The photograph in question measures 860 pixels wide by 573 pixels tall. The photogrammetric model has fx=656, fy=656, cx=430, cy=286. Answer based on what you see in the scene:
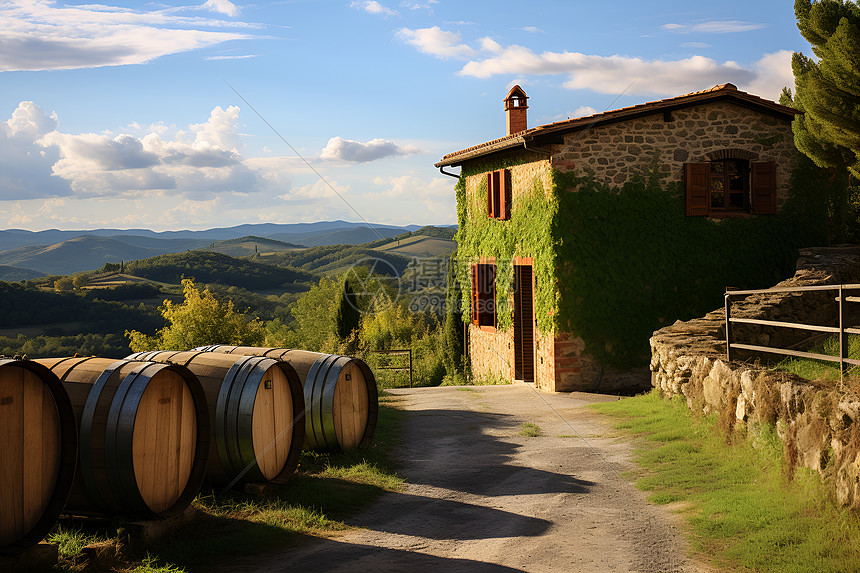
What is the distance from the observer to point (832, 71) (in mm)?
10586

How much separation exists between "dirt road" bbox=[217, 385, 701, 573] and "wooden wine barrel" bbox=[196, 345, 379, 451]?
0.66 m

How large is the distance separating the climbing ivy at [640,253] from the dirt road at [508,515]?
4.11 m

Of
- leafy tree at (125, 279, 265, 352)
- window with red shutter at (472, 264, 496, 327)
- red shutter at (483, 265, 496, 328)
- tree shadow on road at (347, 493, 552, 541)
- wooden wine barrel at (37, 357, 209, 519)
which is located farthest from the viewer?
leafy tree at (125, 279, 265, 352)

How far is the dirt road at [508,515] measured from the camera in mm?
4672

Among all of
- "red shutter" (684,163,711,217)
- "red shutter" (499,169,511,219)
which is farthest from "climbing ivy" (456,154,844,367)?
"red shutter" (499,169,511,219)

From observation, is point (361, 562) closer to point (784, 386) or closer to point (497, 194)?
point (784, 386)

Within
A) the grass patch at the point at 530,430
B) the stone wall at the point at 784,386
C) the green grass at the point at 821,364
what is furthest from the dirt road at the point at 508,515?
the green grass at the point at 821,364

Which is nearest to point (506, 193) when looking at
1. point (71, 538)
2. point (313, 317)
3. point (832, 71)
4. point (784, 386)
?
point (832, 71)

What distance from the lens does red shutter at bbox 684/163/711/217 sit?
13.6 meters

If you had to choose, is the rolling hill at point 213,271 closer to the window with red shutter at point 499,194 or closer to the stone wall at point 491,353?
the stone wall at point 491,353

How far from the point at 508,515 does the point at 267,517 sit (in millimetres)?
2082

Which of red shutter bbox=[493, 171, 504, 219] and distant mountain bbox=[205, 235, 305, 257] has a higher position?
distant mountain bbox=[205, 235, 305, 257]

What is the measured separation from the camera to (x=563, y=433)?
30.0 ft

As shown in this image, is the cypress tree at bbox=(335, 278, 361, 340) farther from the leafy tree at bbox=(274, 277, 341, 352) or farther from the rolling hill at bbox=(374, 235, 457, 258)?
the rolling hill at bbox=(374, 235, 457, 258)
